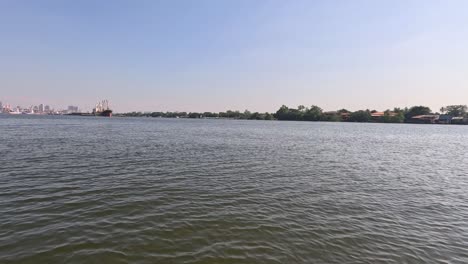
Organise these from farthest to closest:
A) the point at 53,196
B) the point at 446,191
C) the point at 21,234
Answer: the point at 446,191 < the point at 53,196 < the point at 21,234

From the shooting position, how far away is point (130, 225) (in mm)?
11852

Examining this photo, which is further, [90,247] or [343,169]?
[343,169]

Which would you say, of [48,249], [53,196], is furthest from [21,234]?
[53,196]

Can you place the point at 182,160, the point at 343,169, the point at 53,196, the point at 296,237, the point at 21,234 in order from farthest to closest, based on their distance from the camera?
the point at 182,160
the point at 343,169
the point at 53,196
the point at 296,237
the point at 21,234

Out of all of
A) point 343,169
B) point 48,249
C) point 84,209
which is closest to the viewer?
point 48,249

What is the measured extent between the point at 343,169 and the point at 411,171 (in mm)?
7404

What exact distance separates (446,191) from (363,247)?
14557mm

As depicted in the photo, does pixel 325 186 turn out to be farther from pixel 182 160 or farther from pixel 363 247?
pixel 182 160

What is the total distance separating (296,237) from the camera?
1129 centimetres

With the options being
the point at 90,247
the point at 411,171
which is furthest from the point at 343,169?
the point at 90,247

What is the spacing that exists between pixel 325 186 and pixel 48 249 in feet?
57.6

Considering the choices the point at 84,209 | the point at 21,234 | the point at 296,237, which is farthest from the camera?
the point at 84,209

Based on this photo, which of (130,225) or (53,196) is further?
(53,196)

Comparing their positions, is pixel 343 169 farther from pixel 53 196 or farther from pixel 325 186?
pixel 53 196
